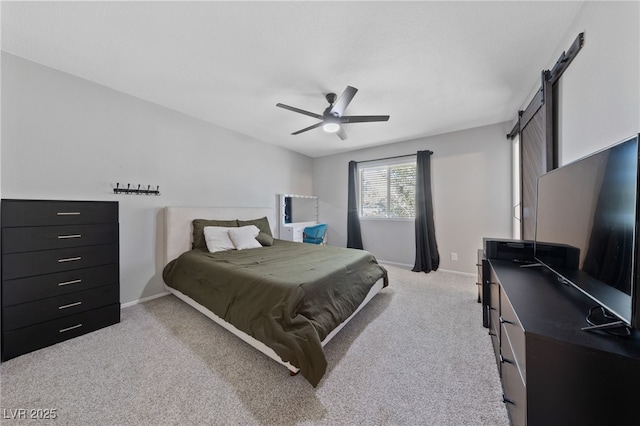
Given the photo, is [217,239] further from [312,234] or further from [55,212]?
[312,234]

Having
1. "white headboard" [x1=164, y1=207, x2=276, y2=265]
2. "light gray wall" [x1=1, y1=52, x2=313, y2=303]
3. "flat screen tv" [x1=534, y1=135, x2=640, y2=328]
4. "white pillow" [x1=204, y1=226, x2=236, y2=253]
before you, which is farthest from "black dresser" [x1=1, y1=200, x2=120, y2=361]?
"flat screen tv" [x1=534, y1=135, x2=640, y2=328]

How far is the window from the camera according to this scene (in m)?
4.23

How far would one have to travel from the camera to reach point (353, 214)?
4730mm

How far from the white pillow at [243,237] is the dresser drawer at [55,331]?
4.31 ft

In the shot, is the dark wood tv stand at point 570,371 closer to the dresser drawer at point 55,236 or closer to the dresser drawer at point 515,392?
the dresser drawer at point 515,392

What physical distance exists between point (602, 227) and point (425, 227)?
297cm

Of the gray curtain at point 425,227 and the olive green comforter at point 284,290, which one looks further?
the gray curtain at point 425,227

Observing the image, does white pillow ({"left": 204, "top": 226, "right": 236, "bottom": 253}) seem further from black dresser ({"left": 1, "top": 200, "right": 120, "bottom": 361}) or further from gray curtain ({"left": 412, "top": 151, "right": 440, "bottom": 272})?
gray curtain ({"left": 412, "top": 151, "right": 440, "bottom": 272})

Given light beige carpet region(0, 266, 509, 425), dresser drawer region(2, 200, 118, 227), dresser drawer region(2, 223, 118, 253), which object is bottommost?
light beige carpet region(0, 266, 509, 425)

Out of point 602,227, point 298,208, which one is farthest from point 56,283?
point 298,208

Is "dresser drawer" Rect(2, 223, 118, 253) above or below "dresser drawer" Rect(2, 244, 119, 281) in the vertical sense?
above

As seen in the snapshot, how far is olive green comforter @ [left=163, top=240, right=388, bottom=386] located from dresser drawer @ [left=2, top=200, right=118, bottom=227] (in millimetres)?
898

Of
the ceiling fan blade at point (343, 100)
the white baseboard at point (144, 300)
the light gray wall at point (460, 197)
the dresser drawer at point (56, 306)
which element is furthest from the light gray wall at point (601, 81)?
the white baseboard at point (144, 300)

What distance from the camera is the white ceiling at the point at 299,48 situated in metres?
1.48
